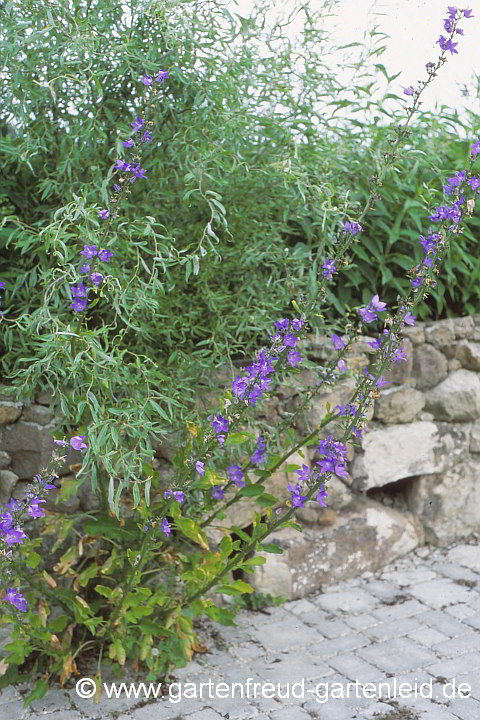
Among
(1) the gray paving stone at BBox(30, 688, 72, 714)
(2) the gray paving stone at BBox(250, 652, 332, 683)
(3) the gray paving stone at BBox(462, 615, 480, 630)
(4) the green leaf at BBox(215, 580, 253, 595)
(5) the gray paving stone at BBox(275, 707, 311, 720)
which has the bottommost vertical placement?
(1) the gray paving stone at BBox(30, 688, 72, 714)

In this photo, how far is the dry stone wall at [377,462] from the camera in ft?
10.3

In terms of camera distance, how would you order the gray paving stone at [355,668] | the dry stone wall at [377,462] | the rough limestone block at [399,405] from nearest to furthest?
the gray paving stone at [355,668], the dry stone wall at [377,462], the rough limestone block at [399,405]

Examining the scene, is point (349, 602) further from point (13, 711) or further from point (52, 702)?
point (13, 711)

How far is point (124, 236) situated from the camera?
9.53ft

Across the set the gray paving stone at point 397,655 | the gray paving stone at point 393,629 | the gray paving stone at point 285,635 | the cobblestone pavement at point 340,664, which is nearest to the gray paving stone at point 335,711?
the cobblestone pavement at point 340,664

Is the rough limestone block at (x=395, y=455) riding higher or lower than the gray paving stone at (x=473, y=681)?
higher

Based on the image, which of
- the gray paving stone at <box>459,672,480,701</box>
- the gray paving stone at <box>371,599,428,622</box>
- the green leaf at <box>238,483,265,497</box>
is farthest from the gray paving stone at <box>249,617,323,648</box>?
the green leaf at <box>238,483,265,497</box>

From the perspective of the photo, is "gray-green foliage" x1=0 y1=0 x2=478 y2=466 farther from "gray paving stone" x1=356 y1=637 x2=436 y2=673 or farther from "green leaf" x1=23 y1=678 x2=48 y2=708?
"gray paving stone" x1=356 y1=637 x2=436 y2=673

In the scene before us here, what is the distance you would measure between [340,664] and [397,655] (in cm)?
23

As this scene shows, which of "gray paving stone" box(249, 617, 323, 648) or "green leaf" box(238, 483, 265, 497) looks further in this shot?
"gray paving stone" box(249, 617, 323, 648)

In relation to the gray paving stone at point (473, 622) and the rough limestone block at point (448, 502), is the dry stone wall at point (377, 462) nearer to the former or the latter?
the rough limestone block at point (448, 502)

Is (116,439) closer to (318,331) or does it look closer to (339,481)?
(318,331)

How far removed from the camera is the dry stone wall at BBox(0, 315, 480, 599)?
3143 millimetres

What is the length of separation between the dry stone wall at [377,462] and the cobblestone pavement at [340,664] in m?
0.19
